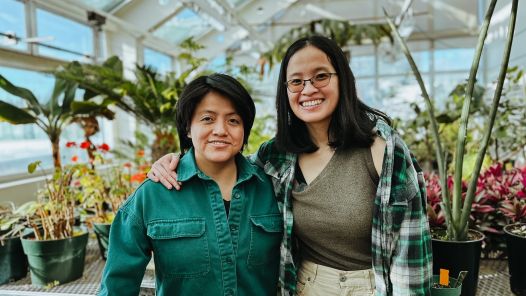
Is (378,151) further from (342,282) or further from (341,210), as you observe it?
(342,282)

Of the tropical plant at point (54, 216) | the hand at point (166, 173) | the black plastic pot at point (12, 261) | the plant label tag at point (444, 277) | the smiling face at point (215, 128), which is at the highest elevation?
the smiling face at point (215, 128)

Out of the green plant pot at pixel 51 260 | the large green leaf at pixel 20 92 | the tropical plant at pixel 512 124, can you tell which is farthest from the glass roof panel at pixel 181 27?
the green plant pot at pixel 51 260

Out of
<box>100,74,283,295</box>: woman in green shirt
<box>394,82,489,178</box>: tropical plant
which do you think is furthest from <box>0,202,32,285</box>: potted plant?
<box>394,82,489,178</box>: tropical plant

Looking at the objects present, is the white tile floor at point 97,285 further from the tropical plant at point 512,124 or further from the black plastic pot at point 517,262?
the tropical plant at point 512,124

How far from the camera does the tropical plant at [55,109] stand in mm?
2457

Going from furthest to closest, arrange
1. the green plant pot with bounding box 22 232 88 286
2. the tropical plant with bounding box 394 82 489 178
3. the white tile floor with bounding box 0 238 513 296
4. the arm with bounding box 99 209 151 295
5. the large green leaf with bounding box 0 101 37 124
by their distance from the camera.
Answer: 1. the tropical plant with bounding box 394 82 489 178
2. the large green leaf with bounding box 0 101 37 124
3. the green plant pot with bounding box 22 232 88 286
4. the white tile floor with bounding box 0 238 513 296
5. the arm with bounding box 99 209 151 295

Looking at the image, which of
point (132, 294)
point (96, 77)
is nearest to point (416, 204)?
point (132, 294)

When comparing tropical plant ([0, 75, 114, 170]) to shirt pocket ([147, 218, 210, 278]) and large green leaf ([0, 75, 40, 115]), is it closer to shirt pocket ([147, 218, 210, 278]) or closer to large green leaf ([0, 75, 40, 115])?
large green leaf ([0, 75, 40, 115])

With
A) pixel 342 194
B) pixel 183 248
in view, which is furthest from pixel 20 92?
pixel 342 194

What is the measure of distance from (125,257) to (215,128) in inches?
17.1

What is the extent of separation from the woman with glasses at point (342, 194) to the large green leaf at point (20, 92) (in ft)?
5.76

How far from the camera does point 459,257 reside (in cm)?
137

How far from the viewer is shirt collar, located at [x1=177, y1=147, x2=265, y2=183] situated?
1183mm

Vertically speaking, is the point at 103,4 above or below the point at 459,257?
above
